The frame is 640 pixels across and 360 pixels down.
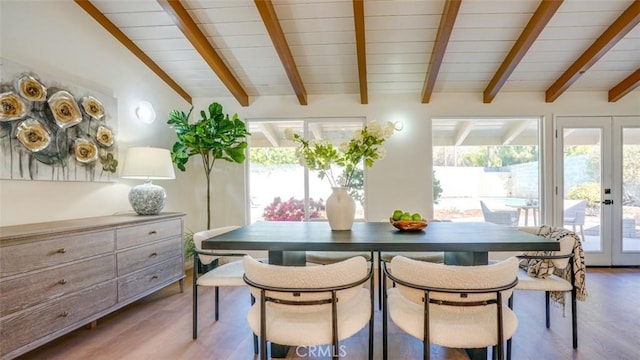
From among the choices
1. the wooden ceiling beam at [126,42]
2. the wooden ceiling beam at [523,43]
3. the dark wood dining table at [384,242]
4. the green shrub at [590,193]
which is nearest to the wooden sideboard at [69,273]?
the dark wood dining table at [384,242]

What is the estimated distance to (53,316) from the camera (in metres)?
1.88

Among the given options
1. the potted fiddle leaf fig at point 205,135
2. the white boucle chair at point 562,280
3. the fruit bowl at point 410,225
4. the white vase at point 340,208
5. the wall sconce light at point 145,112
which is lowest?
the white boucle chair at point 562,280

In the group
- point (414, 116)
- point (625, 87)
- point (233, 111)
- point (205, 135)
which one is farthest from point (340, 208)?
point (625, 87)

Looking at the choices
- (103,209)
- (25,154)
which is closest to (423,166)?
(103,209)

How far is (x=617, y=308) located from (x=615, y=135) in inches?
95.1

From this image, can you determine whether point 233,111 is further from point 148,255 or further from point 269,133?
point 148,255

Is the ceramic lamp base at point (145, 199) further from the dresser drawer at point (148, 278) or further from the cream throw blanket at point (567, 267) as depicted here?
the cream throw blanket at point (567, 267)

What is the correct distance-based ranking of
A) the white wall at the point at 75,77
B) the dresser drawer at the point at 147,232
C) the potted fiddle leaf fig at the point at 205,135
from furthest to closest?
1. the potted fiddle leaf fig at the point at 205,135
2. the dresser drawer at the point at 147,232
3. the white wall at the point at 75,77

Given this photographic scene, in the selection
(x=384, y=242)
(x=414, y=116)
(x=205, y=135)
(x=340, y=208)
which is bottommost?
(x=384, y=242)

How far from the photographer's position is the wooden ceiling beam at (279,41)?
253 centimetres

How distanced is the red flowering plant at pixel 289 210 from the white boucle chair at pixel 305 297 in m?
2.75

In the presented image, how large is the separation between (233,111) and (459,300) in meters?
3.71

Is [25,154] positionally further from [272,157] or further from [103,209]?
[272,157]

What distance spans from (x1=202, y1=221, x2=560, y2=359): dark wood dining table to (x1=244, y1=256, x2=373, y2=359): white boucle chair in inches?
10.0
